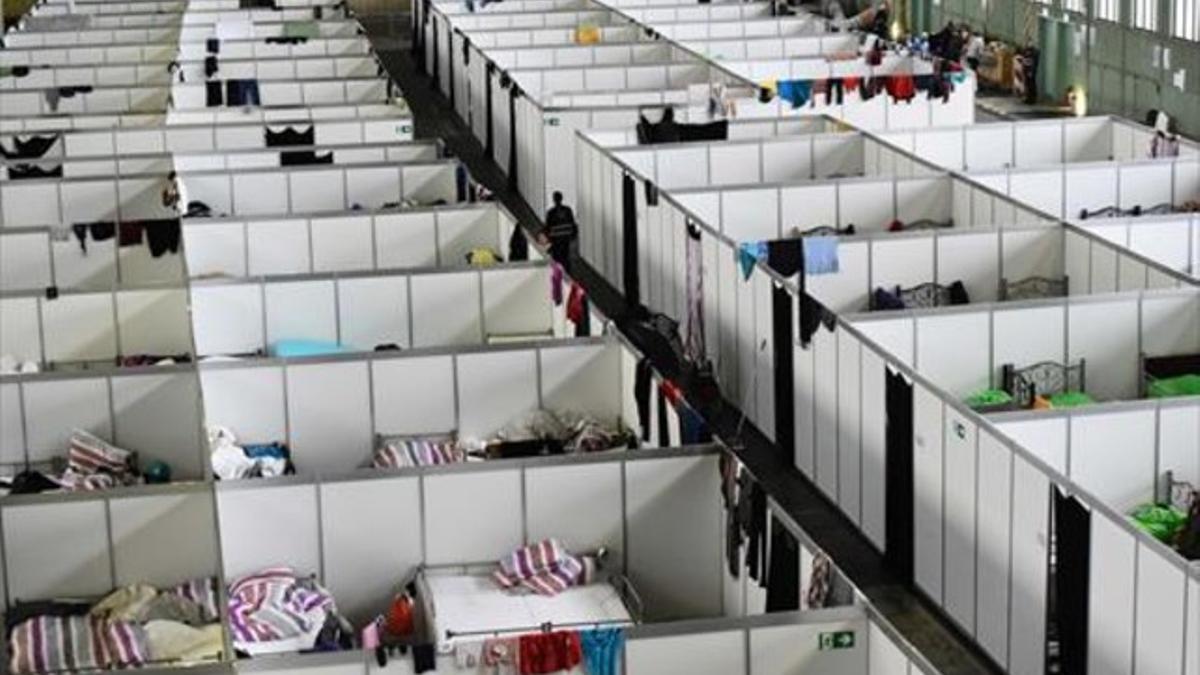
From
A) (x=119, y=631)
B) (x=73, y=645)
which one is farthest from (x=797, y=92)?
(x=73, y=645)

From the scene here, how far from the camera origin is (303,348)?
17047 mm

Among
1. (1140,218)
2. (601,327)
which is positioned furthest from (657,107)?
(601,327)

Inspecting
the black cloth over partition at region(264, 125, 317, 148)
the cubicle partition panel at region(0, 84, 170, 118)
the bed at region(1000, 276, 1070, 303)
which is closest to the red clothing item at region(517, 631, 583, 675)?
the bed at region(1000, 276, 1070, 303)

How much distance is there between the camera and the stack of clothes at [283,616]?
1165 centimetres

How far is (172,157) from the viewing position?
2327cm

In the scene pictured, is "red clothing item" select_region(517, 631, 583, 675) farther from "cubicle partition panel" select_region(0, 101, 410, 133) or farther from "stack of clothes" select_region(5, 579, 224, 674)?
"cubicle partition panel" select_region(0, 101, 410, 133)

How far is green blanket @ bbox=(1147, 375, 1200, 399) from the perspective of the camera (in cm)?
1541

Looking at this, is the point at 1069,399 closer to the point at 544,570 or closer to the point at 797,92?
the point at 544,570

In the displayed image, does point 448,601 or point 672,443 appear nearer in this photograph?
point 448,601

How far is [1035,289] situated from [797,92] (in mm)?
9343

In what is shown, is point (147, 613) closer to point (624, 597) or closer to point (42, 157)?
point (624, 597)

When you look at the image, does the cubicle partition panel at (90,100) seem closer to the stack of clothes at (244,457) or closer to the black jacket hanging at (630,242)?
the black jacket hanging at (630,242)

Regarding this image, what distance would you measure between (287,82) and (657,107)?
6291 mm

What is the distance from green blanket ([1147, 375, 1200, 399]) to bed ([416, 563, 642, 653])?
5192mm
